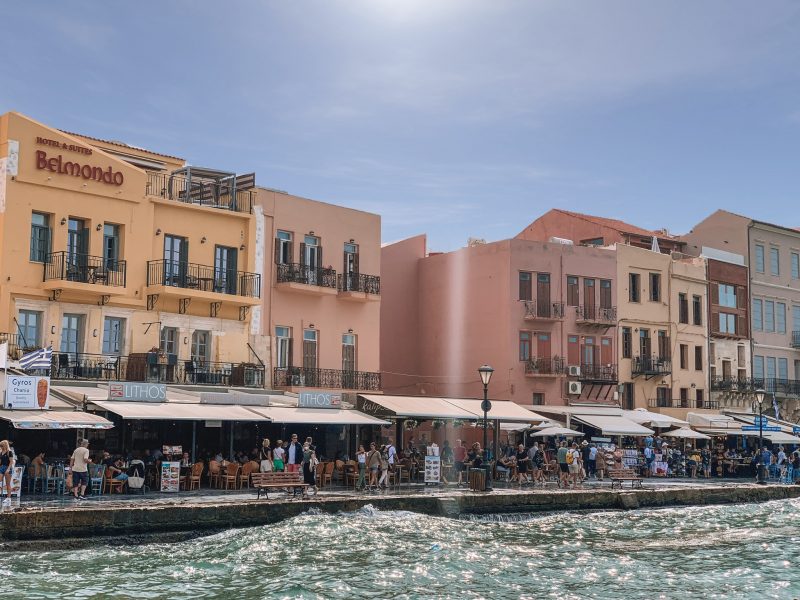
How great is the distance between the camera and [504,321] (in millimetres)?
48625

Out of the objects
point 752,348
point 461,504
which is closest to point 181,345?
point 461,504

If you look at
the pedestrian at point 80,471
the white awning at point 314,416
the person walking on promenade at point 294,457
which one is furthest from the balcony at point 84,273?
the pedestrian at point 80,471

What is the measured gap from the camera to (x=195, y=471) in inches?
1217

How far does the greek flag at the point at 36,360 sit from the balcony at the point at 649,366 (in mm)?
30368

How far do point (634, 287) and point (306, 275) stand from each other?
62.4 feet

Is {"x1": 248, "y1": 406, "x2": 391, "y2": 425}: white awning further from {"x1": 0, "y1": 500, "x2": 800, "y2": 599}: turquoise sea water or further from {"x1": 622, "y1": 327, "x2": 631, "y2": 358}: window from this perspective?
{"x1": 622, "y1": 327, "x2": 631, "y2": 358}: window

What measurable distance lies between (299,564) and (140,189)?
17310 millimetres

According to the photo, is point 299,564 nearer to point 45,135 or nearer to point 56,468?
point 56,468

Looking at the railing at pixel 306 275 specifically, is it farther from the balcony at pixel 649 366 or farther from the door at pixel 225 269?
the balcony at pixel 649 366

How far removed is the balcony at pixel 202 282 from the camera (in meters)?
35.9

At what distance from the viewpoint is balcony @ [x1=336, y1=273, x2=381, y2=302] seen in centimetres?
4238

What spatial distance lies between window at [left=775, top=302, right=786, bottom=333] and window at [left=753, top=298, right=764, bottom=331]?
1444mm

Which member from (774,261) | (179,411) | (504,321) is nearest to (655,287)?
(504,321)

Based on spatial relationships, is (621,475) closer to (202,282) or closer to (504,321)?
(504,321)
